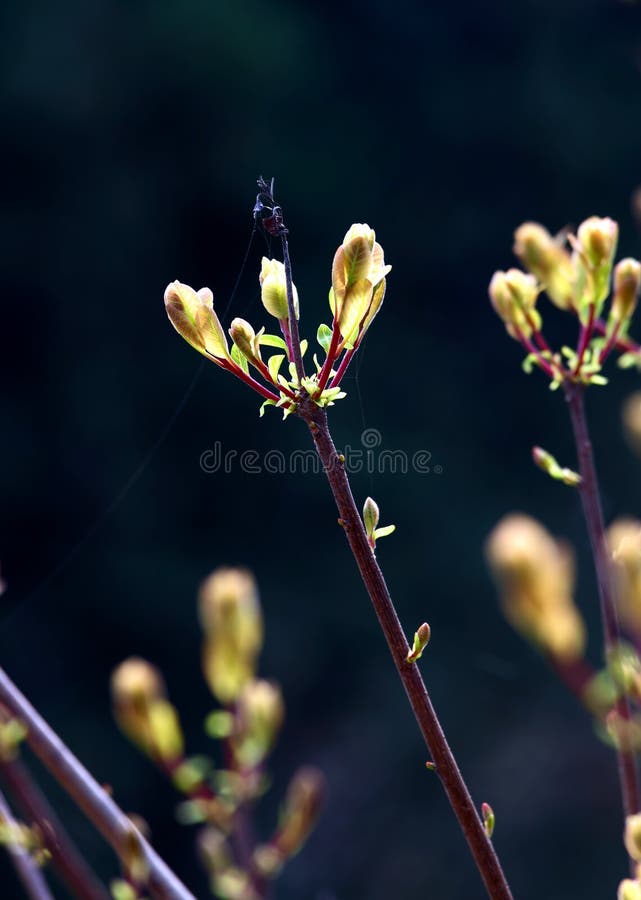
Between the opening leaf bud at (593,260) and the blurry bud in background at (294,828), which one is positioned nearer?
the opening leaf bud at (593,260)

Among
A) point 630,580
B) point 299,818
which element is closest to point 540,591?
point 630,580

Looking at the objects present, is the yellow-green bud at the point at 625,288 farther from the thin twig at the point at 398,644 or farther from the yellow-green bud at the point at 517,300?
the thin twig at the point at 398,644

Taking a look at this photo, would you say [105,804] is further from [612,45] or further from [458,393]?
[612,45]

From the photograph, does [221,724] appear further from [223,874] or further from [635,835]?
[635,835]

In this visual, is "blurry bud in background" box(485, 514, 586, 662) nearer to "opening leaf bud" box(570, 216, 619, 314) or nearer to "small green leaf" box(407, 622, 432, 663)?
"small green leaf" box(407, 622, 432, 663)

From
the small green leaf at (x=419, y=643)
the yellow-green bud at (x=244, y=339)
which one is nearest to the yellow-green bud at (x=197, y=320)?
the yellow-green bud at (x=244, y=339)

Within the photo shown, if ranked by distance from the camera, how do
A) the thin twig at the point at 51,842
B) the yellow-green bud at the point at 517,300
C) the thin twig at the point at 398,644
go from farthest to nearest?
the yellow-green bud at the point at 517,300
the thin twig at the point at 51,842
the thin twig at the point at 398,644

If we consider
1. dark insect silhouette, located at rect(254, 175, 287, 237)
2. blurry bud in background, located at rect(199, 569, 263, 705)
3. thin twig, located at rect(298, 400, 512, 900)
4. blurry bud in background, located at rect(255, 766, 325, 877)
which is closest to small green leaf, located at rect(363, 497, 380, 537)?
thin twig, located at rect(298, 400, 512, 900)
